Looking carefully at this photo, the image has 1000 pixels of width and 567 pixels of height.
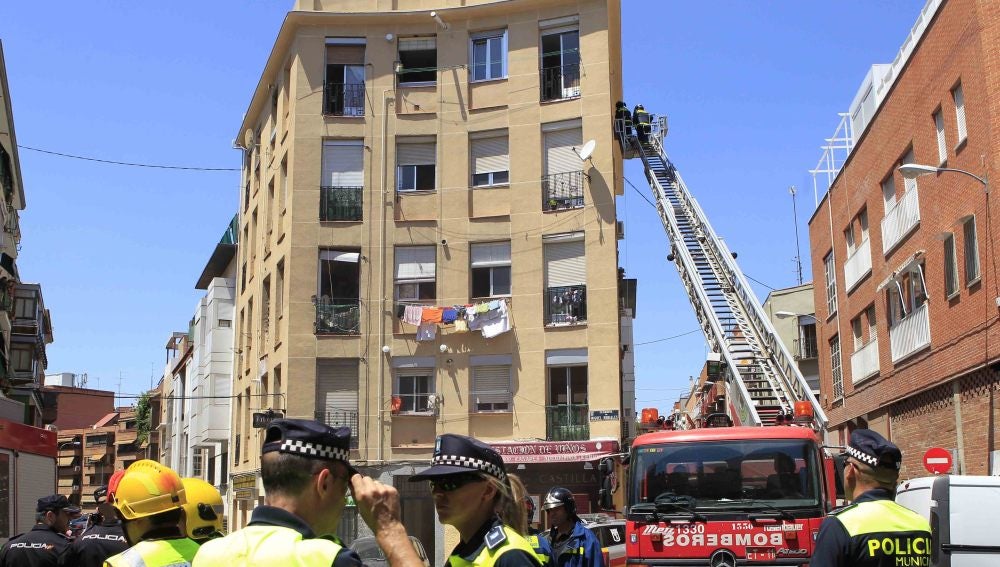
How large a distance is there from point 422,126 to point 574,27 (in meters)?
5.42

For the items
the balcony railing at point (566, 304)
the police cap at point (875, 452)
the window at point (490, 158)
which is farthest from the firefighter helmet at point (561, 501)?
the window at point (490, 158)

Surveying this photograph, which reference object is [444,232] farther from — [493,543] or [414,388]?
[493,543]

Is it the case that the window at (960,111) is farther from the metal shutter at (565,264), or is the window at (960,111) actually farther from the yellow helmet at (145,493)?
the yellow helmet at (145,493)

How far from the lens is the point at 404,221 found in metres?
30.2

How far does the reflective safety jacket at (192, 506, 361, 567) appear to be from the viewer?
9.82 ft

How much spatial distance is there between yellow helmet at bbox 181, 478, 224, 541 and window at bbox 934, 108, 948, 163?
20017 mm

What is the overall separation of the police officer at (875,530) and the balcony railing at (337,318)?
83.2 feet

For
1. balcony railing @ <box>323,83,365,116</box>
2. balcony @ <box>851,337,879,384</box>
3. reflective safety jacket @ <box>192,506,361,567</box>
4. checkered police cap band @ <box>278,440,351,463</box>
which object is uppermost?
balcony railing @ <box>323,83,365,116</box>

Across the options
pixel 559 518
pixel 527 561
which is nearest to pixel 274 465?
pixel 527 561

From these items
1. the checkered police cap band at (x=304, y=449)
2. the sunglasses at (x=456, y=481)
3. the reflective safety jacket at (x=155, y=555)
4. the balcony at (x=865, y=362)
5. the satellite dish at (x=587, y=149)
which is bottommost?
the reflective safety jacket at (x=155, y=555)

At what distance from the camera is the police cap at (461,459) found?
12.9 ft

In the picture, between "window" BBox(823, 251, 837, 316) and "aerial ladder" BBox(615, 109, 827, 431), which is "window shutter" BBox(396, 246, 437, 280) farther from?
"window" BBox(823, 251, 837, 316)

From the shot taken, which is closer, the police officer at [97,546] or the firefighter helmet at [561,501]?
the police officer at [97,546]

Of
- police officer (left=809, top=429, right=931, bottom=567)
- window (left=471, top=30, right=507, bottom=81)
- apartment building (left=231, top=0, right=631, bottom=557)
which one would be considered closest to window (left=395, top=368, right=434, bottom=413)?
apartment building (left=231, top=0, right=631, bottom=557)
